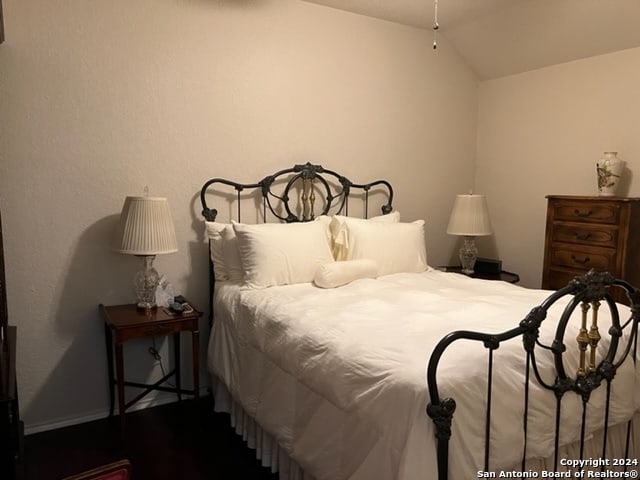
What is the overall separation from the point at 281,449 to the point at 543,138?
2.92 meters

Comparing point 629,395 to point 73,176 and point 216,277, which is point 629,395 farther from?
point 73,176

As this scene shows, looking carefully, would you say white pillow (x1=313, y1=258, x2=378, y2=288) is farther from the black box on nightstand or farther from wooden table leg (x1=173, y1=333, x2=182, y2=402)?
the black box on nightstand

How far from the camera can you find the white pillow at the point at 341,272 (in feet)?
8.66

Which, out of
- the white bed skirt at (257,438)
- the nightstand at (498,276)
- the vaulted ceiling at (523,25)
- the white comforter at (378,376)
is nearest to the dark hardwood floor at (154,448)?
the white bed skirt at (257,438)

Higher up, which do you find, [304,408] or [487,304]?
[487,304]

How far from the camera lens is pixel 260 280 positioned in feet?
8.55

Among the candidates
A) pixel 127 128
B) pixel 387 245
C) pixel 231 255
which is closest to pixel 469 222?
pixel 387 245

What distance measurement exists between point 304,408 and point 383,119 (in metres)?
2.38

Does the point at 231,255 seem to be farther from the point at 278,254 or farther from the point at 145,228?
the point at 145,228

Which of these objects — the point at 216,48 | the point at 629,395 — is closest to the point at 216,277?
the point at 216,48

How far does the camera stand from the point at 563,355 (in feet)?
5.55

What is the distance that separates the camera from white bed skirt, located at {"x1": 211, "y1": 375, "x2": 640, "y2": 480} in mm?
1697

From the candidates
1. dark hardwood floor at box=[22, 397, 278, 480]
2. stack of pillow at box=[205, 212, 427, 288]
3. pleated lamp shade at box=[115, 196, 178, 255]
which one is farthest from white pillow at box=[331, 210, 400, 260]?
dark hardwood floor at box=[22, 397, 278, 480]

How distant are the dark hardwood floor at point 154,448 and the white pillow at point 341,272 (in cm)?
93
